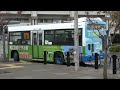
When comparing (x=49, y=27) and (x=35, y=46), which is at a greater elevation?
(x=49, y=27)

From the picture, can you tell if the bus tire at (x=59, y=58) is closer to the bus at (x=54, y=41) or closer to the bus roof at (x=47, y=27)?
the bus at (x=54, y=41)

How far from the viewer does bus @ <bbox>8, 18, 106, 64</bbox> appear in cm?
2138

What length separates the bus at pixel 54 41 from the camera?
21375 millimetres

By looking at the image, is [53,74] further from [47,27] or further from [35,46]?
[35,46]

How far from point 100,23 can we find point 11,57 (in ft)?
30.3

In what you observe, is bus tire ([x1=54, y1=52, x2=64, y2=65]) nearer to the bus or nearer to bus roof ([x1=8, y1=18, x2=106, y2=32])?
the bus

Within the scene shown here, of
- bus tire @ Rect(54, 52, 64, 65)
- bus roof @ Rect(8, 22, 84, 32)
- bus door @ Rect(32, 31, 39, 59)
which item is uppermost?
bus roof @ Rect(8, 22, 84, 32)

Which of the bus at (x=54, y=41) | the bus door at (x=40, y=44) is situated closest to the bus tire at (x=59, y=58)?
the bus at (x=54, y=41)

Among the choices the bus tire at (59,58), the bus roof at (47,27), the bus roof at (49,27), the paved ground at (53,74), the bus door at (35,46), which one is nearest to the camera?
the paved ground at (53,74)

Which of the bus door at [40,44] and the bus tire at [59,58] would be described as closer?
the bus tire at [59,58]

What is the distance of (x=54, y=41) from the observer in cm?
2350

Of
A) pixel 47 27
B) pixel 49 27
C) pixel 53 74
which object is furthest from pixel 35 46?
pixel 53 74

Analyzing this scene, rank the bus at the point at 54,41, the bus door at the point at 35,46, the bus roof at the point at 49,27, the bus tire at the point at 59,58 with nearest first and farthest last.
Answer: the bus at the point at 54,41 → the bus roof at the point at 49,27 → the bus tire at the point at 59,58 → the bus door at the point at 35,46

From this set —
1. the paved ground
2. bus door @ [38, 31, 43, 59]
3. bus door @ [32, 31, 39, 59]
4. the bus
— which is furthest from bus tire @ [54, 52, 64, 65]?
the paved ground
